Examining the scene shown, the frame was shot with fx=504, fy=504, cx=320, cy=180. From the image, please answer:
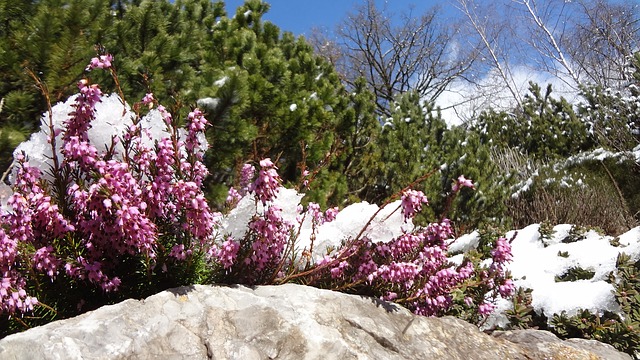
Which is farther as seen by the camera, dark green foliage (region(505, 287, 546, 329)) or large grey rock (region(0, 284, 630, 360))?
dark green foliage (region(505, 287, 546, 329))

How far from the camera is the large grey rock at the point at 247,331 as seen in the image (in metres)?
1.76

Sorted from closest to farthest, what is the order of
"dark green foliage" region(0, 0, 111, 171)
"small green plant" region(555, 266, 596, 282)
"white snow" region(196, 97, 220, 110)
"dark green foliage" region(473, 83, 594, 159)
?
"dark green foliage" region(0, 0, 111, 171) → "white snow" region(196, 97, 220, 110) → "small green plant" region(555, 266, 596, 282) → "dark green foliage" region(473, 83, 594, 159)

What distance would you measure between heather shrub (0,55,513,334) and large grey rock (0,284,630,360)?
0.47 feet

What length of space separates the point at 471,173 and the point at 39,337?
6428mm

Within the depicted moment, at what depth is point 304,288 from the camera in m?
2.36

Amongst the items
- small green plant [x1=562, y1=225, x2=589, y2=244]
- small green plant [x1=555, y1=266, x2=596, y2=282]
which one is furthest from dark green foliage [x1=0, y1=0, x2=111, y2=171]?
small green plant [x1=562, y1=225, x2=589, y2=244]

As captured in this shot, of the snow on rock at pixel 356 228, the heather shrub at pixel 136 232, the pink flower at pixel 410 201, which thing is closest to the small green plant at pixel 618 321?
the heather shrub at pixel 136 232

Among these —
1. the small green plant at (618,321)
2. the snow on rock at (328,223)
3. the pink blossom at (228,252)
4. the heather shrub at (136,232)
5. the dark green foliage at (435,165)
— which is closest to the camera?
the heather shrub at (136,232)

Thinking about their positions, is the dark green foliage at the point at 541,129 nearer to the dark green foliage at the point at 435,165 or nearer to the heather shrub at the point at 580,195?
the heather shrub at the point at 580,195

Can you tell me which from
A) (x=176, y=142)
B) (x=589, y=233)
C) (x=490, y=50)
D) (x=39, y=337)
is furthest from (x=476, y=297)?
(x=490, y=50)

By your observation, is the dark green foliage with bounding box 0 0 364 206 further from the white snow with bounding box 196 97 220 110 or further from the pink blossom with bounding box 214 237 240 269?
the pink blossom with bounding box 214 237 240 269

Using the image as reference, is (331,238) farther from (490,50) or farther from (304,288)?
(490,50)

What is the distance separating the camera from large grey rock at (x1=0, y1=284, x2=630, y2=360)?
1761 mm

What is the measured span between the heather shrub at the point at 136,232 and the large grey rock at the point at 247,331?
0.14 metres
